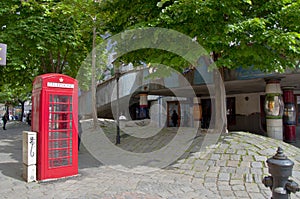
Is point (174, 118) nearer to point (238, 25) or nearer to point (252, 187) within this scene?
point (238, 25)

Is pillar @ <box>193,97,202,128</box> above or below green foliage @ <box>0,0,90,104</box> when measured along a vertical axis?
below

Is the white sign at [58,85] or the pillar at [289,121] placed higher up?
the white sign at [58,85]

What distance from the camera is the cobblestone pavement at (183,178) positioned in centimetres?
466

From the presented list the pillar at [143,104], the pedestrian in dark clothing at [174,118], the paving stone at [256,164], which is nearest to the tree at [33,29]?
the paving stone at [256,164]

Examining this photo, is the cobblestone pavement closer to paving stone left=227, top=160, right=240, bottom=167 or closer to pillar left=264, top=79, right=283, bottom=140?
paving stone left=227, top=160, right=240, bottom=167

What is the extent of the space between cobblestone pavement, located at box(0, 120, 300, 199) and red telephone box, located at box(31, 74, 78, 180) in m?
0.32

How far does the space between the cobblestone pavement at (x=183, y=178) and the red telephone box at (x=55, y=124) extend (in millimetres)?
316

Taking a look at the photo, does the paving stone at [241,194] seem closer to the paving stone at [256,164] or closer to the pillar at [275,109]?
the paving stone at [256,164]

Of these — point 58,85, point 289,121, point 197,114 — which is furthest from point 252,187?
point 197,114

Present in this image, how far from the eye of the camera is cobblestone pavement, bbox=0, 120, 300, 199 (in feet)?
15.3

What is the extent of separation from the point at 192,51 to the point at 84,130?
877 centimetres

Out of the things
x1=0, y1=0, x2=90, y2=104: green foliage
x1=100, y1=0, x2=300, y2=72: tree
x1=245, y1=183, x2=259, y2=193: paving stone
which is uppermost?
x1=0, y1=0, x2=90, y2=104: green foliage

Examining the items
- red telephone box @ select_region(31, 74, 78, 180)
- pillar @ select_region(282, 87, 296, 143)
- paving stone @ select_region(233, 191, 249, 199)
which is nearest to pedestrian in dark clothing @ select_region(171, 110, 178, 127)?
pillar @ select_region(282, 87, 296, 143)

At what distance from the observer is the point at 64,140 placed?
572 cm
